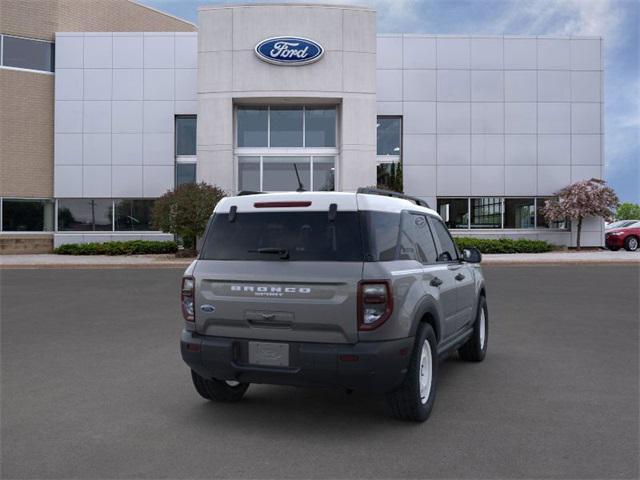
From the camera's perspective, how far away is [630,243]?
28.6 m

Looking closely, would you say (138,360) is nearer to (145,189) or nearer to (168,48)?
(145,189)

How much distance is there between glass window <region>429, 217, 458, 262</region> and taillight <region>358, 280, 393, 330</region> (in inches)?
59.8

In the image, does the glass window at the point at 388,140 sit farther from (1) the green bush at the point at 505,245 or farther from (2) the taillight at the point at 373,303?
(2) the taillight at the point at 373,303

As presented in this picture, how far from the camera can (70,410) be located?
5.07m

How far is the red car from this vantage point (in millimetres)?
28453

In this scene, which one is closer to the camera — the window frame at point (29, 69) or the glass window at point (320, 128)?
the glass window at point (320, 128)

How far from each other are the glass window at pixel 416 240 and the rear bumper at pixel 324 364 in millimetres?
800

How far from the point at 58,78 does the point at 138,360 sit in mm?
25580

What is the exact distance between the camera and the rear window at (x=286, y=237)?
175 inches

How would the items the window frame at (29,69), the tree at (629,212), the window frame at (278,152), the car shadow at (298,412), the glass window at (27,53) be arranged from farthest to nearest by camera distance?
1. the tree at (629,212)
2. the glass window at (27,53)
3. the window frame at (29,69)
4. the window frame at (278,152)
5. the car shadow at (298,412)

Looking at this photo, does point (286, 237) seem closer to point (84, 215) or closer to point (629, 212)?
point (84, 215)

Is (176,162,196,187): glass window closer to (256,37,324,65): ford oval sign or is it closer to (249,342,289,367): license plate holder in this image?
(256,37,324,65): ford oval sign

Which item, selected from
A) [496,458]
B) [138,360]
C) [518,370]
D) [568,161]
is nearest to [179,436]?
[496,458]

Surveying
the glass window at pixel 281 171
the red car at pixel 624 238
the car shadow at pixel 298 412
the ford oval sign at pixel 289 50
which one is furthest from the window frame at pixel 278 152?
the car shadow at pixel 298 412
